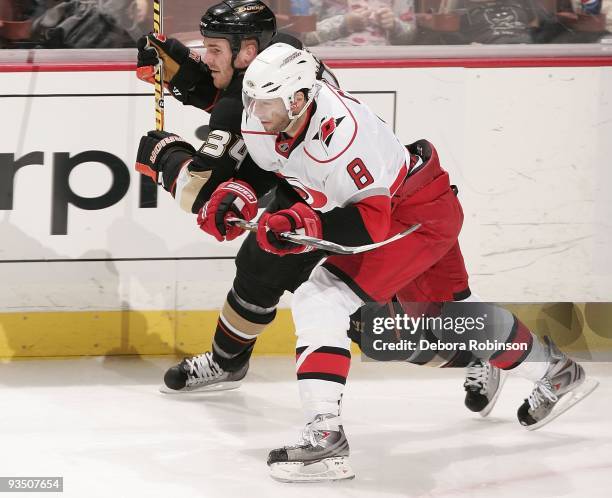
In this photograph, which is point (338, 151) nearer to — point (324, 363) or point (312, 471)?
point (324, 363)

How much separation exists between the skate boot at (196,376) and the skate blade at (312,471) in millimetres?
798

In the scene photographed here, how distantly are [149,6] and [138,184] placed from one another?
2.08ft

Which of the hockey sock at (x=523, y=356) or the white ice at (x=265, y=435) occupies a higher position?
the hockey sock at (x=523, y=356)

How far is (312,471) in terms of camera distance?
8.99 ft

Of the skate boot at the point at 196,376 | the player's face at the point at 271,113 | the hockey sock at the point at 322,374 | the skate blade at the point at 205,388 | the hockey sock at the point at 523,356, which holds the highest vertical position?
the player's face at the point at 271,113

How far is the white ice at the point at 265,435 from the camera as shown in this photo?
9.00 feet

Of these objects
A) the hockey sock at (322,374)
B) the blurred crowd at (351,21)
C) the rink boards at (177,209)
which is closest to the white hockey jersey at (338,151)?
the hockey sock at (322,374)

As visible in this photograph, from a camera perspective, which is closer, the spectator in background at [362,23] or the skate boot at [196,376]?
the skate boot at [196,376]

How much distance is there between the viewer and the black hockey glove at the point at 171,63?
3.35 m

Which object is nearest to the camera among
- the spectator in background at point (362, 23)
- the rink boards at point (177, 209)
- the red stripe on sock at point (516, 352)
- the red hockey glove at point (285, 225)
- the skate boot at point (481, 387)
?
the red hockey glove at point (285, 225)

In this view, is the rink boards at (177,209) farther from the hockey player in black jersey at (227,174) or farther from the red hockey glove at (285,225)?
the red hockey glove at (285,225)

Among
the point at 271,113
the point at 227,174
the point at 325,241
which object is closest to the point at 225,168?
the point at 227,174

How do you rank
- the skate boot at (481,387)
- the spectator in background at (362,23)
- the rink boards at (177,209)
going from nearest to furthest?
the skate boot at (481,387)
the rink boards at (177,209)
the spectator in background at (362,23)

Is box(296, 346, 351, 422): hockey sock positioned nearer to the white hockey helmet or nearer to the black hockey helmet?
the white hockey helmet
